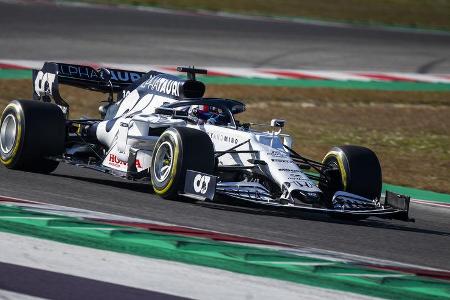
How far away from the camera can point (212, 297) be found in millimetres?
6402

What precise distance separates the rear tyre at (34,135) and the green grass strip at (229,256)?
111 inches

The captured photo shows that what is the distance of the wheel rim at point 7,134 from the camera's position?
36.9ft

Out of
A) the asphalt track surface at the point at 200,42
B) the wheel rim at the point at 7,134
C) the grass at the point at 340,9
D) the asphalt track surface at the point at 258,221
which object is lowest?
the asphalt track surface at the point at 258,221

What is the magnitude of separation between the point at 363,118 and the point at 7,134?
8771mm

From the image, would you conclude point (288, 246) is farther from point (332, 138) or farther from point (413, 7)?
point (413, 7)

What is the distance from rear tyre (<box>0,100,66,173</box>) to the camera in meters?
10.9

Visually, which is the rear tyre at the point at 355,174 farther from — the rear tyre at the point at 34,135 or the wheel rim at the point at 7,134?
the wheel rim at the point at 7,134

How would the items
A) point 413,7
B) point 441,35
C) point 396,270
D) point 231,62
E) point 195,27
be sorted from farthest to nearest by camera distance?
point 413,7 → point 441,35 → point 195,27 → point 231,62 → point 396,270

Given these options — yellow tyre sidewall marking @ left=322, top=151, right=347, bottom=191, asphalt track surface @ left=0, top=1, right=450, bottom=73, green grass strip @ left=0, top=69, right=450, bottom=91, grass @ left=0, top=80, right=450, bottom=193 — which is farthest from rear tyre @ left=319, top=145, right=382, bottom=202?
asphalt track surface @ left=0, top=1, right=450, bottom=73

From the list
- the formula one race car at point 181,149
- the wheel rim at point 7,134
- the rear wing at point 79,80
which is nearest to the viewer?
the formula one race car at point 181,149

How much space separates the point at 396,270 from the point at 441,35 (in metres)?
25.9

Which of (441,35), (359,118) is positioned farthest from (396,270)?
(441,35)

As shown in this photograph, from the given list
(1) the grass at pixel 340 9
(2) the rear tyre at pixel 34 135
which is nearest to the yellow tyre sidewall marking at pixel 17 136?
(2) the rear tyre at pixel 34 135

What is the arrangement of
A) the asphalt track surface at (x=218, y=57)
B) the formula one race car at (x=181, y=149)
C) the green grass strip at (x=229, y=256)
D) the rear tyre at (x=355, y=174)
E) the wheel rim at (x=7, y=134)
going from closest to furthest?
the green grass strip at (x=229, y=256) → the asphalt track surface at (x=218, y=57) → the formula one race car at (x=181, y=149) → the rear tyre at (x=355, y=174) → the wheel rim at (x=7, y=134)
